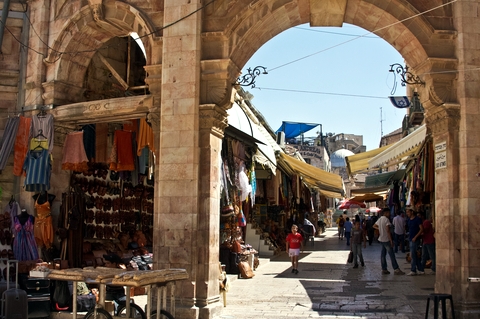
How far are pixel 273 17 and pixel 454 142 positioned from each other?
381 cm

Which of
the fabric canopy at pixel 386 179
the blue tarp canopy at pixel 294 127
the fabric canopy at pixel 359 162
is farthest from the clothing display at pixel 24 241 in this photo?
the blue tarp canopy at pixel 294 127

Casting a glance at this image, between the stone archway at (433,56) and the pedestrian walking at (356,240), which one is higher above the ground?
the stone archway at (433,56)

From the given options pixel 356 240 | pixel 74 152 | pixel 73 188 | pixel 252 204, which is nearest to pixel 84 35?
pixel 74 152

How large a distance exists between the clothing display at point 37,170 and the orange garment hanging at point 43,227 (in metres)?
0.27

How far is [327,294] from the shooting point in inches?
424

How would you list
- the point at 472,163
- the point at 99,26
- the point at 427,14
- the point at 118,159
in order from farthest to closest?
1. the point at 118,159
2. the point at 99,26
3. the point at 427,14
4. the point at 472,163

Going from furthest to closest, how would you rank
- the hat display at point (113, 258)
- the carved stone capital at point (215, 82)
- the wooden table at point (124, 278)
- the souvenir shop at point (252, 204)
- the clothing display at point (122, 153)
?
the souvenir shop at point (252, 204), the clothing display at point (122, 153), the hat display at point (113, 258), the carved stone capital at point (215, 82), the wooden table at point (124, 278)

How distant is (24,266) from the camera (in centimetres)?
1016

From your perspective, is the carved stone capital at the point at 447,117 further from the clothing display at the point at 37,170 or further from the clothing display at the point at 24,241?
the clothing display at the point at 24,241

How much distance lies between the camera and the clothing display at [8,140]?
1116cm

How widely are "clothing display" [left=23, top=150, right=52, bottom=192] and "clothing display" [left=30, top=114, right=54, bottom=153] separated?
0.23 meters

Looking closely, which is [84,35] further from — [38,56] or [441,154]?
[441,154]

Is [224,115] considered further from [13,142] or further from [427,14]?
[13,142]

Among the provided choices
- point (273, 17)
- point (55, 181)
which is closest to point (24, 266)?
point (55, 181)
